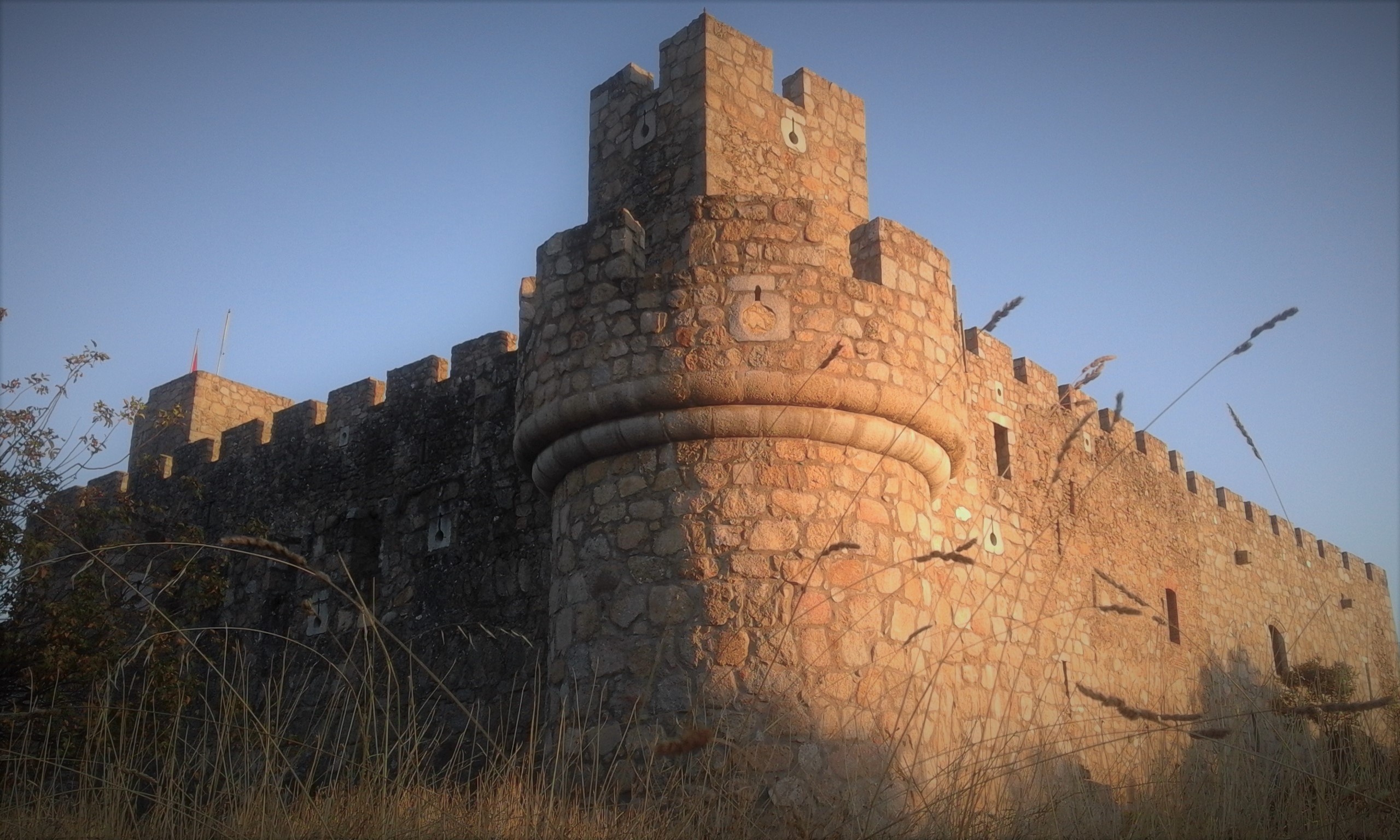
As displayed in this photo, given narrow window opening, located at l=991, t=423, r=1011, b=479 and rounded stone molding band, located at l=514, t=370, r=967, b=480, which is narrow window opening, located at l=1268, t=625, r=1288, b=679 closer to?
narrow window opening, located at l=991, t=423, r=1011, b=479

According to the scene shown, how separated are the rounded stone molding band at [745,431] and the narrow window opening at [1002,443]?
4.55 m

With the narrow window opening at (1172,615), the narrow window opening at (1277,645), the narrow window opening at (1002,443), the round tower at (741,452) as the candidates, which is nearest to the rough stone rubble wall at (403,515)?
the round tower at (741,452)

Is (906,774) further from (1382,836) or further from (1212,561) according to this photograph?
(1212,561)

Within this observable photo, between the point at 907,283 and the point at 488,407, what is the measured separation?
400 centimetres

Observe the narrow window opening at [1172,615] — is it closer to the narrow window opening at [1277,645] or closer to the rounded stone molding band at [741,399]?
the narrow window opening at [1277,645]

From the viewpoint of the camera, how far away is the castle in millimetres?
5453

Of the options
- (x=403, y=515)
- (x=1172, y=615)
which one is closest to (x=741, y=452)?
(x=403, y=515)

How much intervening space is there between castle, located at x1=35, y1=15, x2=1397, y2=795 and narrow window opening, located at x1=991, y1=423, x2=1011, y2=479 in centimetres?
8

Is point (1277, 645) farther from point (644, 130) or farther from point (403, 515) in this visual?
point (644, 130)

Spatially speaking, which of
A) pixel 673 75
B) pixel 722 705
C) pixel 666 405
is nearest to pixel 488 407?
pixel 673 75

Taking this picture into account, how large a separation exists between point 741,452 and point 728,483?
0.16 metres

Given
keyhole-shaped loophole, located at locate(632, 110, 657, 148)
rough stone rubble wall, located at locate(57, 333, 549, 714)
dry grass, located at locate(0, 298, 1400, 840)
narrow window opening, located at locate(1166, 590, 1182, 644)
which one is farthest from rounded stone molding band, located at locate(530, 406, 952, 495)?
narrow window opening, located at locate(1166, 590, 1182, 644)

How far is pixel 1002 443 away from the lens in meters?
10.7

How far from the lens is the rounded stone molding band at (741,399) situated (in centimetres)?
567
